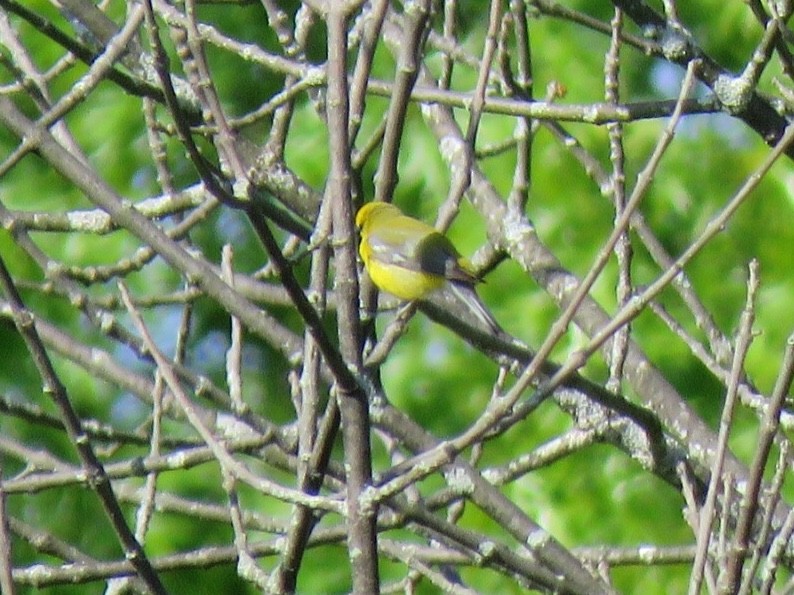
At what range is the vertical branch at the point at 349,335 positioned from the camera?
1.66 meters

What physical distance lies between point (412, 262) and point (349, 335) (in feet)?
6.14

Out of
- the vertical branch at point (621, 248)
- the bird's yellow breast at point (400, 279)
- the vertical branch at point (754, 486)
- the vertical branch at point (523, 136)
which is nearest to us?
the vertical branch at point (754, 486)

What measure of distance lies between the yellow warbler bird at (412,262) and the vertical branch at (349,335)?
168 cm

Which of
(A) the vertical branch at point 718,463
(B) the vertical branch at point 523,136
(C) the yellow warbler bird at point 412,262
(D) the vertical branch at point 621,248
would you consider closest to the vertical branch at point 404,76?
(A) the vertical branch at point 718,463

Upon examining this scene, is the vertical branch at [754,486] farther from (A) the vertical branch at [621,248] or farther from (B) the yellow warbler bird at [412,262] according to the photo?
(B) the yellow warbler bird at [412,262]

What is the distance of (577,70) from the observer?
5.28 meters

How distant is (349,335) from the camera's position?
1770 mm

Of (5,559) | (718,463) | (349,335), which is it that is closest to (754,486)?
(718,463)

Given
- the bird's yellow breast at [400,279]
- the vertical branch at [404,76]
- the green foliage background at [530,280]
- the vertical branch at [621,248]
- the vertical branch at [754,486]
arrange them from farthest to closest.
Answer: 1. the green foliage background at [530,280]
2. the bird's yellow breast at [400,279]
3. the vertical branch at [621,248]
4. the vertical branch at [404,76]
5. the vertical branch at [754,486]

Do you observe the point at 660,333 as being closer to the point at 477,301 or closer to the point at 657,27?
the point at 477,301

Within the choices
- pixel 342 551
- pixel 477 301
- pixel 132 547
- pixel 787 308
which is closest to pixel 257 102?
pixel 342 551

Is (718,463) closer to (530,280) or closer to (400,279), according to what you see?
(400,279)

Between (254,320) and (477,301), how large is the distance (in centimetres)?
145

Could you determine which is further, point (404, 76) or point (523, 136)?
point (523, 136)
